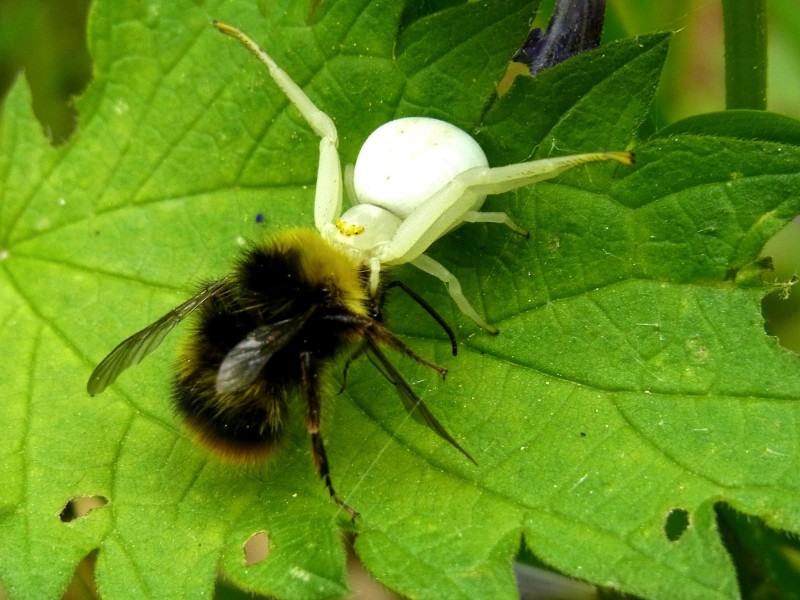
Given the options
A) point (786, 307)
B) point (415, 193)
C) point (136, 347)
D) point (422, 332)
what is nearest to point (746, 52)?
point (415, 193)

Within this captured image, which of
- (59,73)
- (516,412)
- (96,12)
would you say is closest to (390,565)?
(516,412)

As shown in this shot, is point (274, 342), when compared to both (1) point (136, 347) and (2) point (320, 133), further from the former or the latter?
(2) point (320, 133)

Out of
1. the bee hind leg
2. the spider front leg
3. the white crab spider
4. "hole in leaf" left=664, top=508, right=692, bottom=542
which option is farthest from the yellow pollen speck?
"hole in leaf" left=664, top=508, right=692, bottom=542

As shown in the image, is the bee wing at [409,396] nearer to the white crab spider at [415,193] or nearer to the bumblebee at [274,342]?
the bumblebee at [274,342]

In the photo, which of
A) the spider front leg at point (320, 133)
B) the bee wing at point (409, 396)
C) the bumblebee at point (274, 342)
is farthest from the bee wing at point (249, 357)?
the spider front leg at point (320, 133)

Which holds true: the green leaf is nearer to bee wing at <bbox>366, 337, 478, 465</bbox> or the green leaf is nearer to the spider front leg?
the spider front leg
